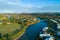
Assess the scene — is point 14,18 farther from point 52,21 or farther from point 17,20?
point 52,21

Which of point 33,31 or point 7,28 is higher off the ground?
point 7,28

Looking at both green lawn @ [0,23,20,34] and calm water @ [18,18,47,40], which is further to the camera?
calm water @ [18,18,47,40]

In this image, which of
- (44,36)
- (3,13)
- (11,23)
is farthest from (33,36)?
(3,13)

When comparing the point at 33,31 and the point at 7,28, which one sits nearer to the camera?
the point at 7,28

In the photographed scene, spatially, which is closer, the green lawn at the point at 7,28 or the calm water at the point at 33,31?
the green lawn at the point at 7,28

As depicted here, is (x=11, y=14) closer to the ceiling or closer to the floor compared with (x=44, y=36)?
closer to the ceiling

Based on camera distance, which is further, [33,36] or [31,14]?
[33,36]

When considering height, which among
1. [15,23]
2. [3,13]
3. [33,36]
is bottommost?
[33,36]
